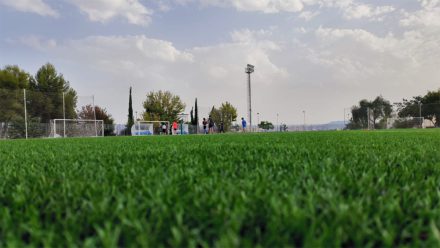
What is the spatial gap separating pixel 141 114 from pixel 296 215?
57863 mm

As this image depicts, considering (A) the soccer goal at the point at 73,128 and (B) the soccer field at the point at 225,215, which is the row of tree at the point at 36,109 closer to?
(A) the soccer goal at the point at 73,128

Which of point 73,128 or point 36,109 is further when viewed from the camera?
Result: point 73,128

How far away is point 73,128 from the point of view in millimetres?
24016

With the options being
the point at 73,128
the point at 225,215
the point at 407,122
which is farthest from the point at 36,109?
the point at 407,122

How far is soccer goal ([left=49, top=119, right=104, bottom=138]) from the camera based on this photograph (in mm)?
23031

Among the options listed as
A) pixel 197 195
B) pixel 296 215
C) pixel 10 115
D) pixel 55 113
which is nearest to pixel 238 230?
pixel 296 215

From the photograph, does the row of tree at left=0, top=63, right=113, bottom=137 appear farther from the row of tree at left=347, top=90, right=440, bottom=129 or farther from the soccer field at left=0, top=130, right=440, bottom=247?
the row of tree at left=347, top=90, right=440, bottom=129

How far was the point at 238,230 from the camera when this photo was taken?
933mm

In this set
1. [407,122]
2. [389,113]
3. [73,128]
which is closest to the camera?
[73,128]

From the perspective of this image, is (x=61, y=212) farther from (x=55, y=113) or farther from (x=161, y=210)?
(x=55, y=113)

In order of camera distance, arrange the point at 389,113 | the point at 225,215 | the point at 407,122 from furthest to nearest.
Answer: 1. the point at 389,113
2. the point at 407,122
3. the point at 225,215

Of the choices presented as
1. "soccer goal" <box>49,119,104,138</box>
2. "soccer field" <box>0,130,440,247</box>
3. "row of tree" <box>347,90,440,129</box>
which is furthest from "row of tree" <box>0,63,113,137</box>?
"row of tree" <box>347,90,440,129</box>

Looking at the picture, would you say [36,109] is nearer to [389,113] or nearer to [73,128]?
[73,128]

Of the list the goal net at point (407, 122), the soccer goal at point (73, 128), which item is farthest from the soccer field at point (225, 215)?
the goal net at point (407, 122)
